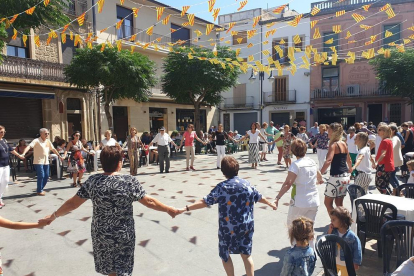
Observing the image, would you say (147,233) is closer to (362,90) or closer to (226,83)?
(226,83)

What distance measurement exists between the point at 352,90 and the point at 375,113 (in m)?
2.76

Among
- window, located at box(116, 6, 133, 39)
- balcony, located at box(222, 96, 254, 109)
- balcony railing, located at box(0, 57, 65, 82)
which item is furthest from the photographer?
balcony, located at box(222, 96, 254, 109)

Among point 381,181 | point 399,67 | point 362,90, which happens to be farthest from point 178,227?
point 362,90

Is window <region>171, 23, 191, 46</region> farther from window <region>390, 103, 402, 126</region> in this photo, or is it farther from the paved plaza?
the paved plaza

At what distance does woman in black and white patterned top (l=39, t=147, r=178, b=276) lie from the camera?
2660mm

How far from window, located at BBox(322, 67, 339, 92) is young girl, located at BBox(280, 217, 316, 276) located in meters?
27.3

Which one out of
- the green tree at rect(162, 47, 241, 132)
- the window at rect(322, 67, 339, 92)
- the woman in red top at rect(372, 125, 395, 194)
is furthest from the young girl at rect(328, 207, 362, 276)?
the window at rect(322, 67, 339, 92)

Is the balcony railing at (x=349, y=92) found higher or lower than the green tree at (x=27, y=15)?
lower

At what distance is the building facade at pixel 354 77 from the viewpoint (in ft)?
80.4

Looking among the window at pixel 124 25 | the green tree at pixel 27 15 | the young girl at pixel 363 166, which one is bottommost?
the young girl at pixel 363 166

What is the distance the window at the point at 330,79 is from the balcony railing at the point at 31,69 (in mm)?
21640

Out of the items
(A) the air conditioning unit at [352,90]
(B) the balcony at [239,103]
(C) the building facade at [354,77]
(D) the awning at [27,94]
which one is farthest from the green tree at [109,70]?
(A) the air conditioning unit at [352,90]

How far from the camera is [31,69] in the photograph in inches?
584

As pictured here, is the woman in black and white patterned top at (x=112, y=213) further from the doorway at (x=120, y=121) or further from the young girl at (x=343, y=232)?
the doorway at (x=120, y=121)
